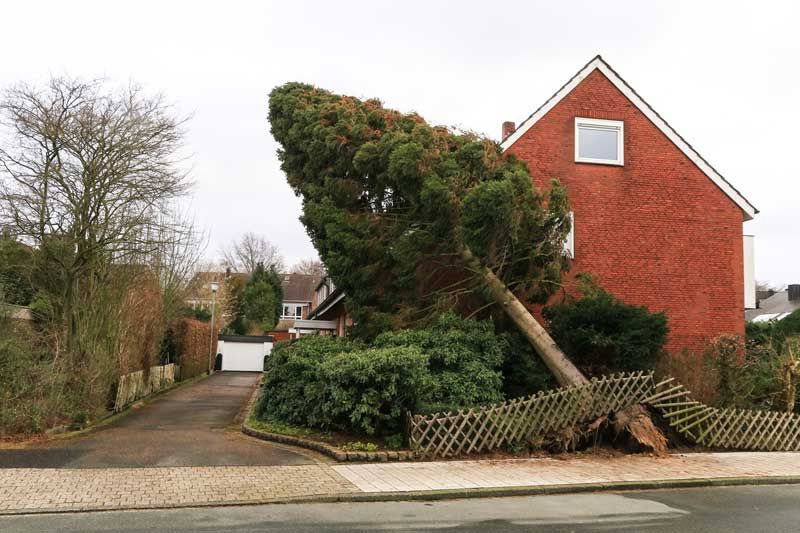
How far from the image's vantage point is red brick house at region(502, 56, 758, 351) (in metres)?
18.0

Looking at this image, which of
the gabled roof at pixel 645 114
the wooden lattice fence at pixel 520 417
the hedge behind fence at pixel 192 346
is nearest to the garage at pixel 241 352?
the hedge behind fence at pixel 192 346

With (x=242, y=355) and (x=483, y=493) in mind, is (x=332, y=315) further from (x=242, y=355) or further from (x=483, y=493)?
(x=483, y=493)

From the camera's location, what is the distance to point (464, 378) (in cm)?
1266

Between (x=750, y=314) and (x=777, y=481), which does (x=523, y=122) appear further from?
(x=750, y=314)

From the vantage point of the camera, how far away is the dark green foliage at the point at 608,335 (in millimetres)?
14016

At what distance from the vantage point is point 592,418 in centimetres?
1295

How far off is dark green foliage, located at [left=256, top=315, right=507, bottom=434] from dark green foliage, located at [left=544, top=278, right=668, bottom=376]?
162cm

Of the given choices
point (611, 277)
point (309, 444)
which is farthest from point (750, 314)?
point (309, 444)

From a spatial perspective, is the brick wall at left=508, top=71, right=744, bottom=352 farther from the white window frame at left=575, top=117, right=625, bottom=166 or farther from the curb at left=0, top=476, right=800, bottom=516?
the curb at left=0, top=476, right=800, bottom=516

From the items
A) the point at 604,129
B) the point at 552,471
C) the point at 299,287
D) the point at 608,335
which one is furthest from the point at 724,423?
the point at 299,287

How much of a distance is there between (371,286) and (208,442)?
470cm

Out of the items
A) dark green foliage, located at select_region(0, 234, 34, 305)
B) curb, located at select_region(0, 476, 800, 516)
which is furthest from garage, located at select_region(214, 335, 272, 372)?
curb, located at select_region(0, 476, 800, 516)

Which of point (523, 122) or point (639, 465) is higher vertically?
point (523, 122)

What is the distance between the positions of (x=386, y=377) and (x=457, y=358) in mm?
1914
